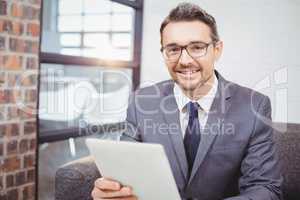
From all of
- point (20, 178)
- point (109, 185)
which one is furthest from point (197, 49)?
point (20, 178)

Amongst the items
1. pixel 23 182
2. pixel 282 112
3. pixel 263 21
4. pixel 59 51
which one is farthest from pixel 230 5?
pixel 23 182

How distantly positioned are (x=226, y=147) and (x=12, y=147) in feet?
3.77

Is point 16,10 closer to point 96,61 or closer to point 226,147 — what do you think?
point 96,61

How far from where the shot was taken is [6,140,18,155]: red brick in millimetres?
1954

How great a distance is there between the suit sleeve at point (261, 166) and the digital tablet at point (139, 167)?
358 mm

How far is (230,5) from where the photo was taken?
9.58ft

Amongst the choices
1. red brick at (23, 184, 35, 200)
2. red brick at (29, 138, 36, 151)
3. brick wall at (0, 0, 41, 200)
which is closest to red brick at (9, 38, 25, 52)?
brick wall at (0, 0, 41, 200)

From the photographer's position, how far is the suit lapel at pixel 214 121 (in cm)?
146

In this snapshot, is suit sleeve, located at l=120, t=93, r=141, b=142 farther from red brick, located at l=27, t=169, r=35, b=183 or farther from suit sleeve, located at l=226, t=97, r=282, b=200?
red brick, located at l=27, t=169, r=35, b=183

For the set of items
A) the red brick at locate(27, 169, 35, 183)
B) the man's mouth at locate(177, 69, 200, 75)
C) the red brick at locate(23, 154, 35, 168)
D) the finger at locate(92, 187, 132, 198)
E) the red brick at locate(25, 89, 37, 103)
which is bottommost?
the red brick at locate(27, 169, 35, 183)

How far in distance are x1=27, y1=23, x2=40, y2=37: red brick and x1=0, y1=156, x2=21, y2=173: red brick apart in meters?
0.69

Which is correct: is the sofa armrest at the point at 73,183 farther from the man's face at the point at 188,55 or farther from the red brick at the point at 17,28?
the red brick at the point at 17,28

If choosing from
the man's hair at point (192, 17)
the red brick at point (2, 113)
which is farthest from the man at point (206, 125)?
the red brick at point (2, 113)

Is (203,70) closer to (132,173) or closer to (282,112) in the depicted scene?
(132,173)
